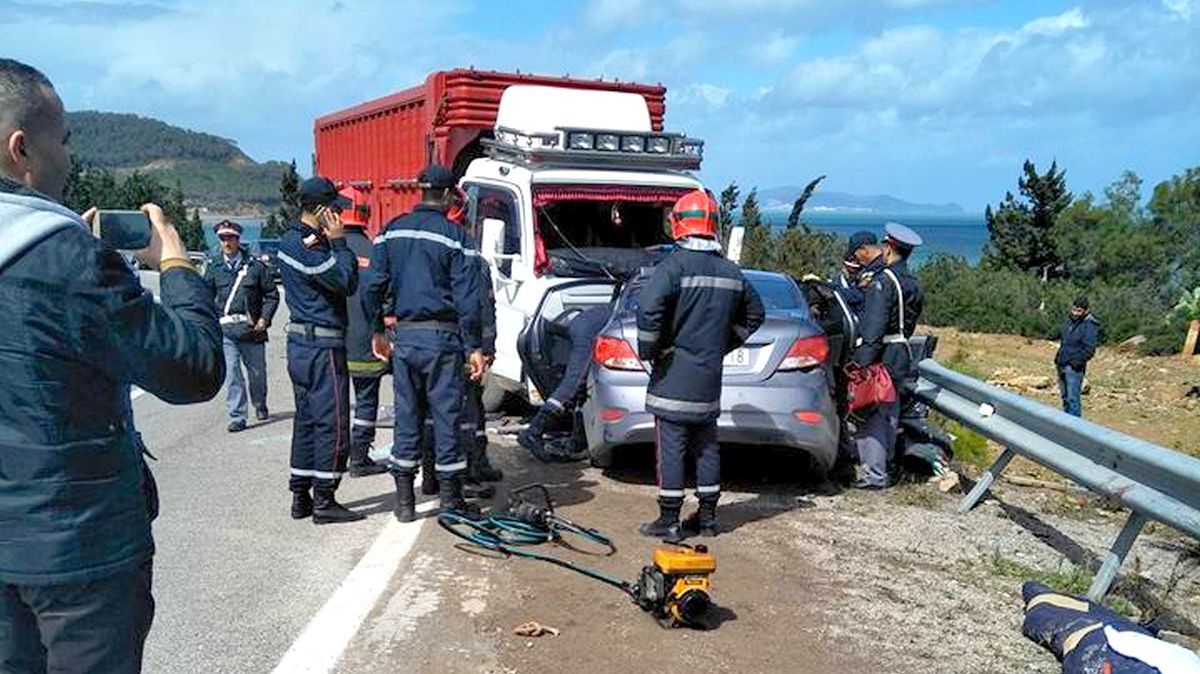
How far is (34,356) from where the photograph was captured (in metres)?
2.50

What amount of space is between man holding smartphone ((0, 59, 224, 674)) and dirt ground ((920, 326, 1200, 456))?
12.6m

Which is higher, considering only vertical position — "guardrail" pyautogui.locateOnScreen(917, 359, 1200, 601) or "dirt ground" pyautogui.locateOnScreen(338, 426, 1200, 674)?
"guardrail" pyautogui.locateOnScreen(917, 359, 1200, 601)

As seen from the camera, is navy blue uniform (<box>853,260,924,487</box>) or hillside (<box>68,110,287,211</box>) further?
hillside (<box>68,110,287,211</box>)

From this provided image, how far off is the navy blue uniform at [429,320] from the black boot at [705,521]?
4.61 feet

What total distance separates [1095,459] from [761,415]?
2.08 metres

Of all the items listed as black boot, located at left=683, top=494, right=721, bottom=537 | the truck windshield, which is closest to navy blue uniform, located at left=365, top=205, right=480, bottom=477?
black boot, located at left=683, top=494, right=721, bottom=537

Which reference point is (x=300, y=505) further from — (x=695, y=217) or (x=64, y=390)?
(x=64, y=390)

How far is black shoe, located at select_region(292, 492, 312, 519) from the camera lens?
678cm

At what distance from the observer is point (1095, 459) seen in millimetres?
5785

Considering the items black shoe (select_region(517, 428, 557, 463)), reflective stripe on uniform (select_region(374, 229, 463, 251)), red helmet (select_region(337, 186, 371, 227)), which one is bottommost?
black shoe (select_region(517, 428, 557, 463))

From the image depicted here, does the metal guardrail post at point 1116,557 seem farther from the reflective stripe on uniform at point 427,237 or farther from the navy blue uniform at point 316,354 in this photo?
the navy blue uniform at point 316,354

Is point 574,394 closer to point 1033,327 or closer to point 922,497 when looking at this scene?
point 922,497

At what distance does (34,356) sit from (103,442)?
10.0 inches

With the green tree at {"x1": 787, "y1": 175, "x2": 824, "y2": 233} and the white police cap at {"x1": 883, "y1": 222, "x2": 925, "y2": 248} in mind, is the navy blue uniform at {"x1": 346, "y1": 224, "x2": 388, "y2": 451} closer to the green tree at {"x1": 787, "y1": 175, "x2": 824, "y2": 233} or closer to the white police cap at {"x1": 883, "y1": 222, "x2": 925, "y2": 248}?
the white police cap at {"x1": 883, "y1": 222, "x2": 925, "y2": 248}
